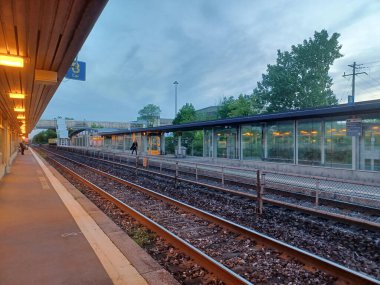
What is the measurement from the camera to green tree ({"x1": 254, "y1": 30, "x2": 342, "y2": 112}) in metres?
38.7

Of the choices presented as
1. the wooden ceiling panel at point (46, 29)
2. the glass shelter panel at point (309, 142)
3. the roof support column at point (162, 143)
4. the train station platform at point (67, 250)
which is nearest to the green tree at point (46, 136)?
the roof support column at point (162, 143)

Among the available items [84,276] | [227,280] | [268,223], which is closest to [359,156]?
[268,223]

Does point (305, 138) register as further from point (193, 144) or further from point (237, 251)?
point (193, 144)

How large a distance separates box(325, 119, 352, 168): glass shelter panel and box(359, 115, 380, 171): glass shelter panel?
602mm

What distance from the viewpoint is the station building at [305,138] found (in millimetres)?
14188

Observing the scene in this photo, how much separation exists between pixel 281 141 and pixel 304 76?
24957 millimetres

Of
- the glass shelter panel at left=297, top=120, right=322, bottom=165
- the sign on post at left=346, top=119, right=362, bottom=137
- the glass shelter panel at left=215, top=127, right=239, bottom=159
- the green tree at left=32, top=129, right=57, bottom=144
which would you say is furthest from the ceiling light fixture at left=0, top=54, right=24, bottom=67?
the green tree at left=32, top=129, right=57, bottom=144

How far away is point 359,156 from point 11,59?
14.8m

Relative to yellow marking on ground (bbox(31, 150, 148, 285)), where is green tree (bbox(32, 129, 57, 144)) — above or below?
above

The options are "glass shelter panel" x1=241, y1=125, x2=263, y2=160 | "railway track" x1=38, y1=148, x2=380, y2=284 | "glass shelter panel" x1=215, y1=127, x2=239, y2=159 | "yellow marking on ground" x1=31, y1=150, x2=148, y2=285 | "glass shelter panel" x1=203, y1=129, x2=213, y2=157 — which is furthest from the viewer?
"glass shelter panel" x1=203, y1=129, x2=213, y2=157

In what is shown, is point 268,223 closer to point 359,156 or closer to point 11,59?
point 11,59

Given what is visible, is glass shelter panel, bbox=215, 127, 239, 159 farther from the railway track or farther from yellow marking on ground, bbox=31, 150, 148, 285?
yellow marking on ground, bbox=31, 150, 148, 285

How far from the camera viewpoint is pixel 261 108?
4391 centimetres

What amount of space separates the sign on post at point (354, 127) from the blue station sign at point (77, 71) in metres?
12.2
